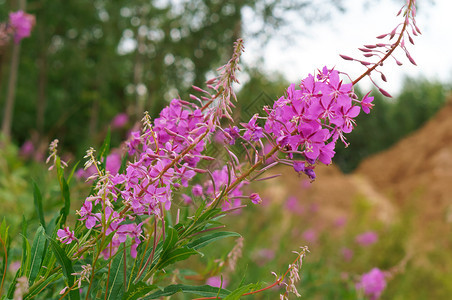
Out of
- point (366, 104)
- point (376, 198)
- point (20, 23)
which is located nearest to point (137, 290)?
point (366, 104)

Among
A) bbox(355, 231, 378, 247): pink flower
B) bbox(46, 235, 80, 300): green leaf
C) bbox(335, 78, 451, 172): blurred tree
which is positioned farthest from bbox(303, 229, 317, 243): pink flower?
bbox(335, 78, 451, 172): blurred tree

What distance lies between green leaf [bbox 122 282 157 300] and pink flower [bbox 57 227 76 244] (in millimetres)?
192

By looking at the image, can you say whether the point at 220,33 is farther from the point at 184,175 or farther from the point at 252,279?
the point at 184,175

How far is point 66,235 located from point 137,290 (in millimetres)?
220

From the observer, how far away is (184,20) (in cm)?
804

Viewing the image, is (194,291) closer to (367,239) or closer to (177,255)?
(177,255)

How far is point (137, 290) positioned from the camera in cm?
105

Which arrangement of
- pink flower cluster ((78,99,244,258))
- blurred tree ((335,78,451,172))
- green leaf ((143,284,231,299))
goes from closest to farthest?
pink flower cluster ((78,99,244,258)), green leaf ((143,284,231,299)), blurred tree ((335,78,451,172))

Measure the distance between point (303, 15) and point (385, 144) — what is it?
9.65m

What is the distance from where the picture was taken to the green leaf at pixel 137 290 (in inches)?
40.4

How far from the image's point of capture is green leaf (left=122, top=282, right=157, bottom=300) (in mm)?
1026

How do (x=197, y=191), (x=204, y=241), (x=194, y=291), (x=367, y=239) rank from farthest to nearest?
1. (x=367, y=239)
2. (x=197, y=191)
3. (x=204, y=241)
4. (x=194, y=291)

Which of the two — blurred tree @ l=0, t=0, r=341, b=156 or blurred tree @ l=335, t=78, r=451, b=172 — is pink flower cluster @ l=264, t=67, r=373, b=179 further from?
blurred tree @ l=335, t=78, r=451, b=172

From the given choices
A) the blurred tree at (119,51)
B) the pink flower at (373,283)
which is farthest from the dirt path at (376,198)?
the pink flower at (373,283)
